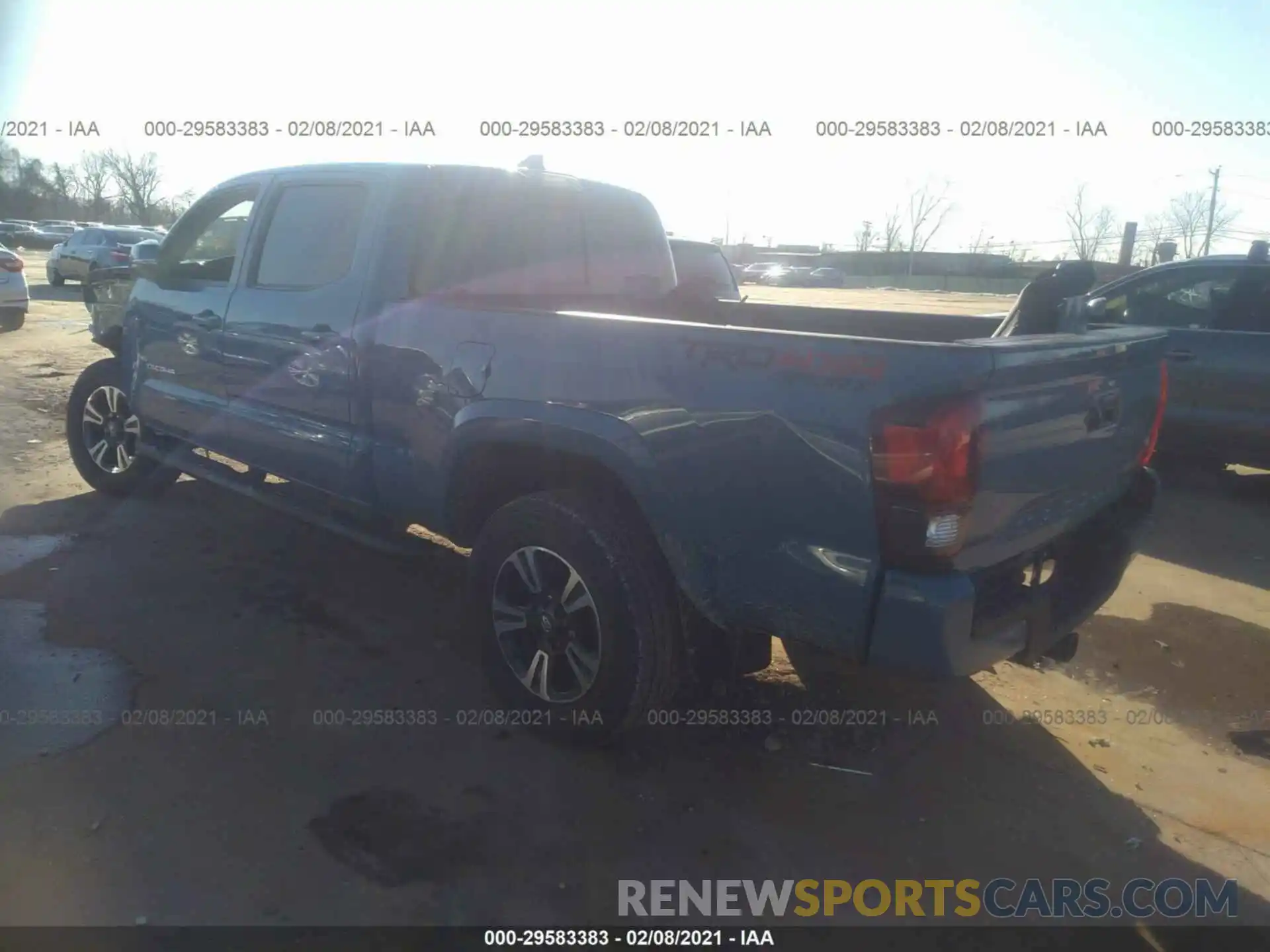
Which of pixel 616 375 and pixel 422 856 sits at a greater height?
pixel 616 375

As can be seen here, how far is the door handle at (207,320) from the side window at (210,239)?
0.22 m

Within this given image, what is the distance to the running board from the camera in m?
3.91

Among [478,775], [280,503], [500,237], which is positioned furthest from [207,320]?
[478,775]

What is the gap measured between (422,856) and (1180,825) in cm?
240

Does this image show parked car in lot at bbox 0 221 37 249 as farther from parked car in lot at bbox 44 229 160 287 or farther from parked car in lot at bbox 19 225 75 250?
parked car in lot at bbox 44 229 160 287

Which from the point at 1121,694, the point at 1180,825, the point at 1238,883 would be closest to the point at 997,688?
the point at 1121,694

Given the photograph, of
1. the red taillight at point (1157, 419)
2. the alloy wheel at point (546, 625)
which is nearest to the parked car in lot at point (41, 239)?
the alloy wheel at point (546, 625)

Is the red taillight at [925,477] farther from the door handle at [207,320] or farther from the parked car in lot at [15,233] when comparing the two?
the parked car in lot at [15,233]

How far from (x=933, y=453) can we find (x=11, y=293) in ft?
47.6

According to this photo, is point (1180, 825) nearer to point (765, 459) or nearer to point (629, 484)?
point (765, 459)

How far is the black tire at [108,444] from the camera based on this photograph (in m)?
5.86

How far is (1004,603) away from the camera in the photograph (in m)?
2.71

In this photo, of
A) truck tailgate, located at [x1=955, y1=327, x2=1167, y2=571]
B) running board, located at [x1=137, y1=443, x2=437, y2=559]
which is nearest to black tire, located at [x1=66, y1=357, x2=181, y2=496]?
running board, located at [x1=137, y1=443, x2=437, y2=559]

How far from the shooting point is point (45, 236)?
42.5m
